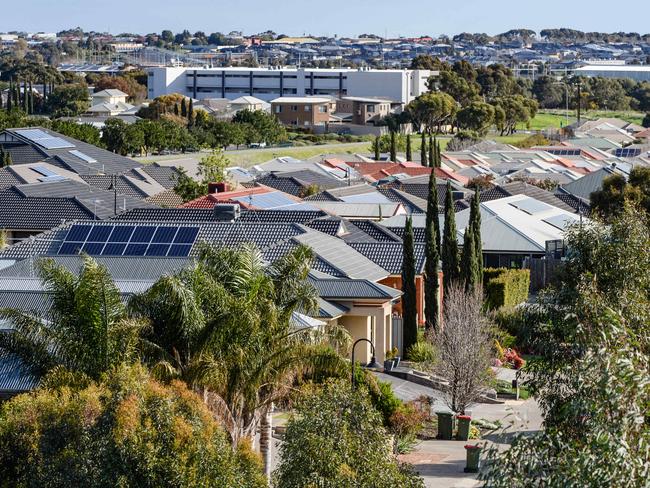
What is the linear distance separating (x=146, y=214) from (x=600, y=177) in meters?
38.3

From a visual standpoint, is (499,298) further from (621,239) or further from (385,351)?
(621,239)

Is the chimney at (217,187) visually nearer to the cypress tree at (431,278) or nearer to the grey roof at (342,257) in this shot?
the grey roof at (342,257)

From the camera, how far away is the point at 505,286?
50688 mm

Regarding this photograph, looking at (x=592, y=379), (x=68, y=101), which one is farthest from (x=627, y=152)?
(x=592, y=379)

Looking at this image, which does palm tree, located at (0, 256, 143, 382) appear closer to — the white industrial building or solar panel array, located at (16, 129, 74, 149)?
solar panel array, located at (16, 129, 74, 149)

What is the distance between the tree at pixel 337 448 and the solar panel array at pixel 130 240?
21.6 m

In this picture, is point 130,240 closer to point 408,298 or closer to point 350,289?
point 350,289

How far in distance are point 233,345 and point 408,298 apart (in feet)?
58.1

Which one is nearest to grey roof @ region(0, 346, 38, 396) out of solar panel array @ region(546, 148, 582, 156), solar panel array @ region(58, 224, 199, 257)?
solar panel array @ region(58, 224, 199, 257)

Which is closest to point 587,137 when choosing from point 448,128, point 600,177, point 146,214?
point 448,128

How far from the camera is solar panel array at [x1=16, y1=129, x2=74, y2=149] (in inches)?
3231

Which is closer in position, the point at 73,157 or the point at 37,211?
the point at 37,211

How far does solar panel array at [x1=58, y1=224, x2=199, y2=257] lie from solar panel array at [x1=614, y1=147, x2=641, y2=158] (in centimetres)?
7922

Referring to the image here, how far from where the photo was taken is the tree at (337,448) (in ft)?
61.6
